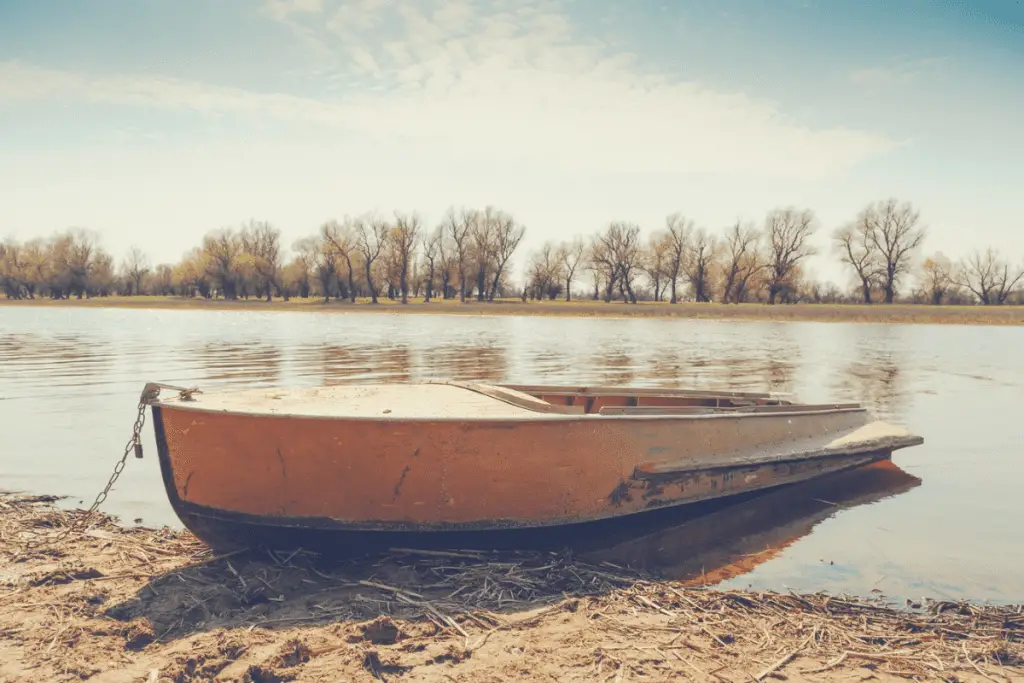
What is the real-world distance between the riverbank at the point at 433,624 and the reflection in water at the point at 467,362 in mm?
8093

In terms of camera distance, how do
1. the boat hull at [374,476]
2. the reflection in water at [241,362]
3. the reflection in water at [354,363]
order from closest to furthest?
the boat hull at [374,476]
the reflection in water at [241,362]
the reflection in water at [354,363]

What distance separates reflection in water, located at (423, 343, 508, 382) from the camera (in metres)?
16.1

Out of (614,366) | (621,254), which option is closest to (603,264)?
(621,254)

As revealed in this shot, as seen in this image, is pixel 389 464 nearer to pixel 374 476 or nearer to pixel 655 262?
pixel 374 476

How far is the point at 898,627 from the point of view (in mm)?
4199

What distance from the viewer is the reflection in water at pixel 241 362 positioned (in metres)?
14.8

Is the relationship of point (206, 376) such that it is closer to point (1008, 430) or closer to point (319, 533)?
point (319, 533)

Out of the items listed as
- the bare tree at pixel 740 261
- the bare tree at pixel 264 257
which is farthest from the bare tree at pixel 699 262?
the bare tree at pixel 264 257

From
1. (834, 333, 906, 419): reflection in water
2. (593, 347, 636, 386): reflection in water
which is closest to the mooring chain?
(834, 333, 906, 419): reflection in water

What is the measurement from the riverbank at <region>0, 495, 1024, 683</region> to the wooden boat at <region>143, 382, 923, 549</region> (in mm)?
265

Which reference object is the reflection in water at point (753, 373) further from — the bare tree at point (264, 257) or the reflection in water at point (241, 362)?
the bare tree at point (264, 257)

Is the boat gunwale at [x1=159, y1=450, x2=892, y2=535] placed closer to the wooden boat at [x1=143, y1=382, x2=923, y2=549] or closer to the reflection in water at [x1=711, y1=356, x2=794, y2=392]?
the wooden boat at [x1=143, y1=382, x2=923, y2=549]

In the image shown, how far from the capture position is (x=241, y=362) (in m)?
18.3

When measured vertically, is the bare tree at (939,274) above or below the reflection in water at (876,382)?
above
